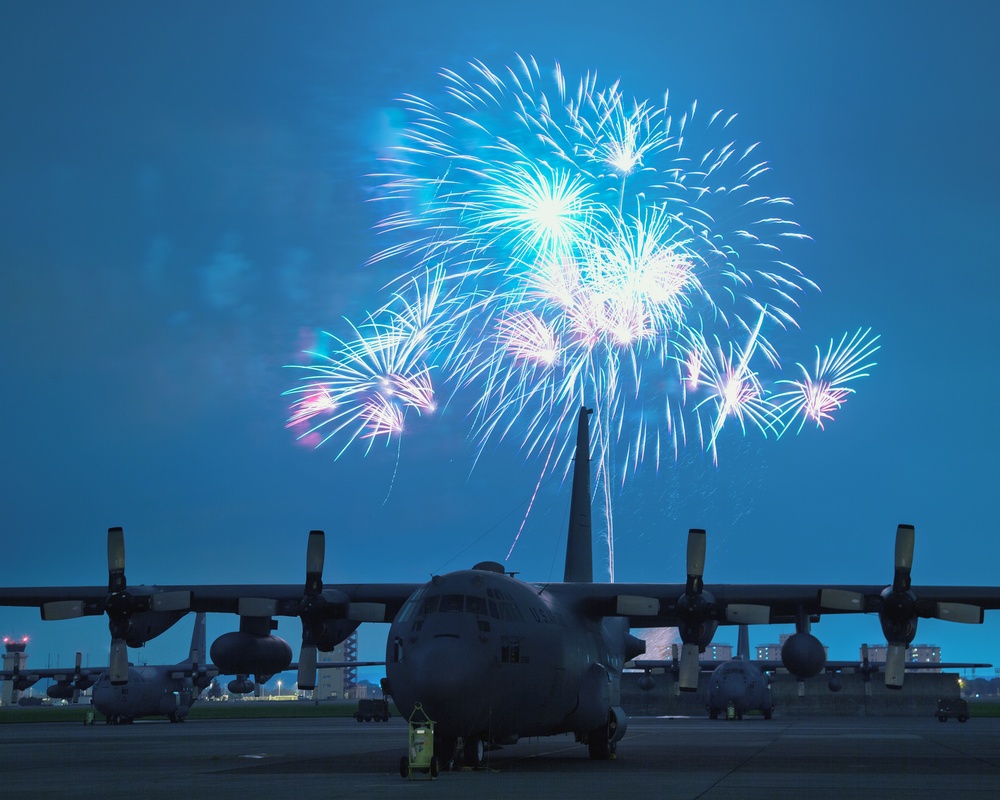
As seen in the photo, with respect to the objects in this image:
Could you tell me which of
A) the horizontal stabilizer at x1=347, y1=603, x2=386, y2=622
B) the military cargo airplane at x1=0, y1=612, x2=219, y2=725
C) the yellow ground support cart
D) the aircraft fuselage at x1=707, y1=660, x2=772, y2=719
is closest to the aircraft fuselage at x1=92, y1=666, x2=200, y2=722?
the military cargo airplane at x1=0, y1=612, x2=219, y2=725

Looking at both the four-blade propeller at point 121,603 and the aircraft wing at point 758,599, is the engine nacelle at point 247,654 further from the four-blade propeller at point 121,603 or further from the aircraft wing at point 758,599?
the aircraft wing at point 758,599

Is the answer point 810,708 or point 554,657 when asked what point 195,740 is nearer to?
point 554,657

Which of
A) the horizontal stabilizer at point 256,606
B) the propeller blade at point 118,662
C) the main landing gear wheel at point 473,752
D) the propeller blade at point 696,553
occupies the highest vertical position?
the propeller blade at point 696,553

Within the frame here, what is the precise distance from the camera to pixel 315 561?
2812 cm

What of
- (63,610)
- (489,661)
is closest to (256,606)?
(63,610)

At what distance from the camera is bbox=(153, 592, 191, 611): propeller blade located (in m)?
29.0

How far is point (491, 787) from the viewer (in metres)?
18.3

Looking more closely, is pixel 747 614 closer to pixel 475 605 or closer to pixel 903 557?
pixel 903 557

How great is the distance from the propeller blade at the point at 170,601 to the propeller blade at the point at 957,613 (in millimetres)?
19521

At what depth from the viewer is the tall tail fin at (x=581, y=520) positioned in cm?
3419

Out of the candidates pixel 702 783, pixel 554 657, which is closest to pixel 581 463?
pixel 554 657

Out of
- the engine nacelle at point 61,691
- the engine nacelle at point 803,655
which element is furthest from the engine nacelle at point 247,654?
the engine nacelle at point 61,691

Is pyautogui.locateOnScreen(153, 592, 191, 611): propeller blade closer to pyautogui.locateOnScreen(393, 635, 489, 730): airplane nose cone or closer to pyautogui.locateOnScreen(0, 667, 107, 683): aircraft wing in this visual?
pyautogui.locateOnScreen(393, 635, 489, 730): airplane nose cone

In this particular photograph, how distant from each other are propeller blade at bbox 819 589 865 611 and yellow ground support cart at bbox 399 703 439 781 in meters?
11.7
